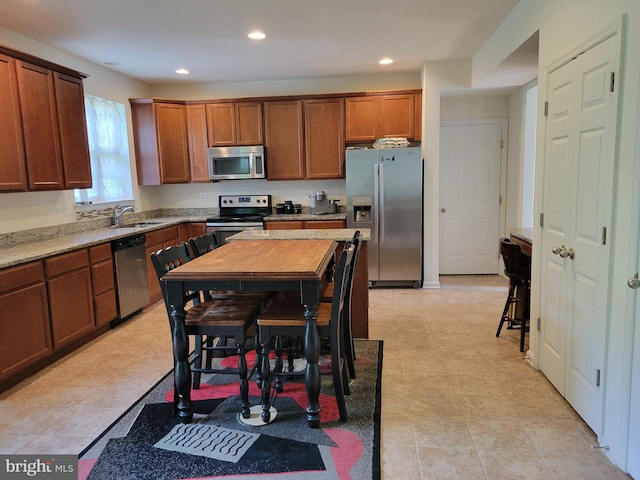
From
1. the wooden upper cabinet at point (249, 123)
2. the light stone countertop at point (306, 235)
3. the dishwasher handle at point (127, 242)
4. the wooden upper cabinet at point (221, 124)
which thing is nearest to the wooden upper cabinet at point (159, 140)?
the wooden upper cabinet at point (221, 124)

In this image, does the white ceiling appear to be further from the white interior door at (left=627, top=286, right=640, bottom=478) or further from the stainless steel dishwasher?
the white interior door at (left=627, top=286, right=640, bottom=478)

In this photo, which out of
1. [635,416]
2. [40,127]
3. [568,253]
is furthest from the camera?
[40,127]

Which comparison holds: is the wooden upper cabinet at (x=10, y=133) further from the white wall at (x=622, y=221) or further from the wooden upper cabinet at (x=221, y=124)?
the white wall at (x=622, y=221)

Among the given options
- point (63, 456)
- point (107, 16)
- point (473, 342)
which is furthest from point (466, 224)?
point (63, 456)

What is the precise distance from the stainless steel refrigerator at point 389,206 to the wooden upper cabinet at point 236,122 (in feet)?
4.28

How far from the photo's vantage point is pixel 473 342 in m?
3.47

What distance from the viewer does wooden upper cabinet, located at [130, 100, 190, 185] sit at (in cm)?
534

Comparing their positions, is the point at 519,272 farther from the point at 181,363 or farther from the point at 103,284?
the point at 103,284

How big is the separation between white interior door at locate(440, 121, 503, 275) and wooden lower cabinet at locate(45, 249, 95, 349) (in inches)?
166

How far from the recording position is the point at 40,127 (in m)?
3.44

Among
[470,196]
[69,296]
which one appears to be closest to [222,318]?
[69,296]

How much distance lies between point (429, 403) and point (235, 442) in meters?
1.12

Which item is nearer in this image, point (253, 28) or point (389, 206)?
point (253, 28)

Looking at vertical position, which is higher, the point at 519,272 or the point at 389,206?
the point at 389,206
